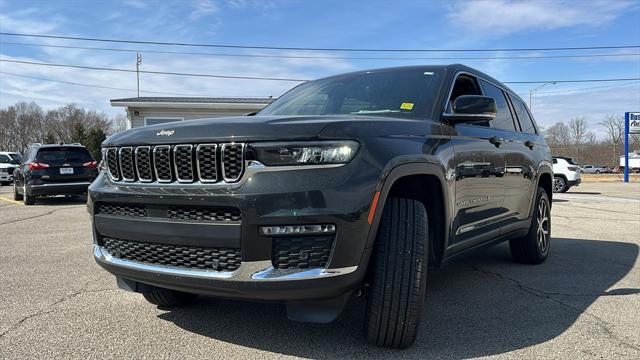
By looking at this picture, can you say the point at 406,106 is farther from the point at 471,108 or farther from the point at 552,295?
the point at 552,295

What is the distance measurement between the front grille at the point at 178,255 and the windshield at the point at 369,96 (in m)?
1.51

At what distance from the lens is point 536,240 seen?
536 cm

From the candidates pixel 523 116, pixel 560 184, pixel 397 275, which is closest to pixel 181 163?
pixel 397 275

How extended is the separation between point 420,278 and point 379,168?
2.11 feet

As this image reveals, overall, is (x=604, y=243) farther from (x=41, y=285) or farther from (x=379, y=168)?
(x=41, y=285)

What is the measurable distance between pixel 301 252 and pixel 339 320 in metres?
1.18

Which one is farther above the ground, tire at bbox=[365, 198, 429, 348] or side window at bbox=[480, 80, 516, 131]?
side window at bbox=[480, 80, 516, 131]

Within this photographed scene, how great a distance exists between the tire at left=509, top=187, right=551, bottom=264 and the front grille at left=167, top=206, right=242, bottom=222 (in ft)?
12.3

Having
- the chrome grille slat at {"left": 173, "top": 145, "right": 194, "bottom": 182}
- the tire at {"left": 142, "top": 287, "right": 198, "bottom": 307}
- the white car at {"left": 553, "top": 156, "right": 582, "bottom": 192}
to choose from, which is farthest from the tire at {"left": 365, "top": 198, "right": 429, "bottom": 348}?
the white car at {"left": 553, "top": 156, "right": 582, "bottom": 192}

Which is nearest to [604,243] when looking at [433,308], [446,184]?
[433,308]

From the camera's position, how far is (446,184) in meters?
3.29

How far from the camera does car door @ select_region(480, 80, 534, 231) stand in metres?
4.52

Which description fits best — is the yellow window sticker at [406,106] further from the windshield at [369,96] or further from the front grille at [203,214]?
the front grille at [203,214]

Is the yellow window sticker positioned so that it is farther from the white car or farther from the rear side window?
the white car
